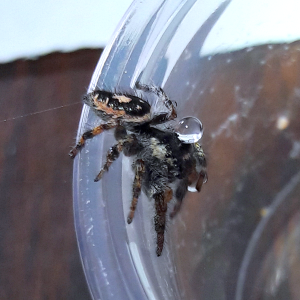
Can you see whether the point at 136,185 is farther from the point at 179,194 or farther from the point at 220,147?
the point at 220,147

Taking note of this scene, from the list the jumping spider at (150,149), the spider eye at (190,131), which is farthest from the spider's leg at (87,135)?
the spider eye at (190,131)

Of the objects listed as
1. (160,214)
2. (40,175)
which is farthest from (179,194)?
(40,175)

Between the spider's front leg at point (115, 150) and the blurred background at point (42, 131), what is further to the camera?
the blurred background at point (42, 131)

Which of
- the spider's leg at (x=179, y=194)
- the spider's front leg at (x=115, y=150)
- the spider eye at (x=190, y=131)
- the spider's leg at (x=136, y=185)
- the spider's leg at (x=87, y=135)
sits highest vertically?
the spider's leg at (x=87, y=135)

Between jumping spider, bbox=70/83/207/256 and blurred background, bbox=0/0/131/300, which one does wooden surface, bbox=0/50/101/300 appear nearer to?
blurred background, bbox=0/0/131/300

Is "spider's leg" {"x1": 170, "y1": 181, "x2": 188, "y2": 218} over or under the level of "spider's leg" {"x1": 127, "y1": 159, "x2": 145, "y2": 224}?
under

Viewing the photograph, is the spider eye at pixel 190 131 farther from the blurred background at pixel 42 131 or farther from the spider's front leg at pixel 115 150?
the blurred background at pixel 42 131

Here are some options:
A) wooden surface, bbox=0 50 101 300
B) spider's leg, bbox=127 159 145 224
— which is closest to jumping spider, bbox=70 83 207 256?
spider's leg, bbox=127 159 145 224

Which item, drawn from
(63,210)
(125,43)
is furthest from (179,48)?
(63,210)
